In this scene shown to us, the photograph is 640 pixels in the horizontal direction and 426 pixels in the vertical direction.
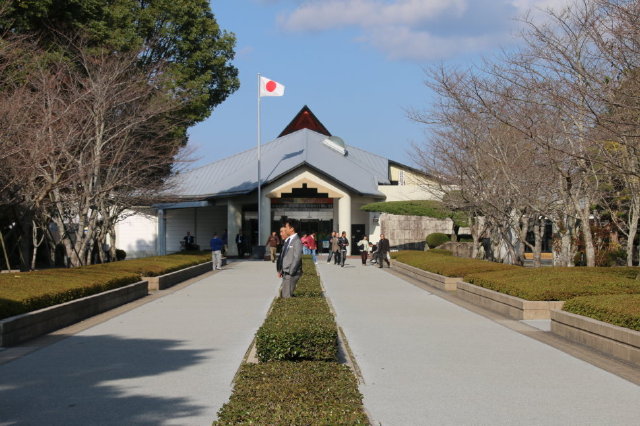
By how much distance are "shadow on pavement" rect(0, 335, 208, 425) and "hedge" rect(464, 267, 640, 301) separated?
7.38m

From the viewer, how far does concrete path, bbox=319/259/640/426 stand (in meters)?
7.25

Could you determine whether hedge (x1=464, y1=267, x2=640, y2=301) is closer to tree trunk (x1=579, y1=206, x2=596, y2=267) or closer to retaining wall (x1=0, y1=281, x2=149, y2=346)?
tree trunk (x1=579, y1=206, x2=596, y2=267)

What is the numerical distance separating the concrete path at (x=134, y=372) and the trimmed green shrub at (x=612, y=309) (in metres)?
5.27

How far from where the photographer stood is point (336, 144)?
64.9 metres

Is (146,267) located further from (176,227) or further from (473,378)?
(176,227)

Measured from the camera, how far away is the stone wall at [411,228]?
2248 inches

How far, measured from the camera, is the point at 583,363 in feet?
33.6

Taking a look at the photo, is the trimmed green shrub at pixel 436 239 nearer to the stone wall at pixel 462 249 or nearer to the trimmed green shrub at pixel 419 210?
the trimmed green shrub at pixel 419 210

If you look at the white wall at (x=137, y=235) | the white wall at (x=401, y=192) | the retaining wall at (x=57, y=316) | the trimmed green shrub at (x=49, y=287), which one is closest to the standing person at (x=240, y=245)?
the white wall at (x=137, y=235)

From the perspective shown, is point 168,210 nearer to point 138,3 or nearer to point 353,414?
point 138,3

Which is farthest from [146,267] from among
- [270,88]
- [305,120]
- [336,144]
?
[305,120]

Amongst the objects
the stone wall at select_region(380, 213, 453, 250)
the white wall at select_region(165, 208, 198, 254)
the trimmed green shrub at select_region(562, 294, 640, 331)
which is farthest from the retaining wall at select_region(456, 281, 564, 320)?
the white wall at select_region(165, 208, 198, 254)

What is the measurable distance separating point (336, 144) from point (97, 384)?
56893 mm

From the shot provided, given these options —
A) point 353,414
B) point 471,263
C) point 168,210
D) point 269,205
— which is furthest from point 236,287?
point 168,210
